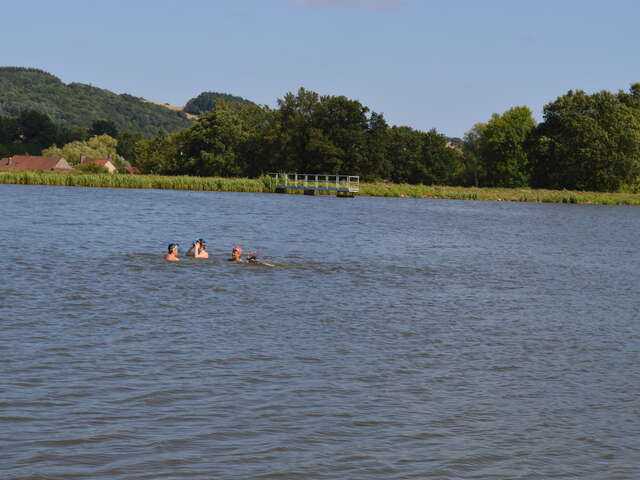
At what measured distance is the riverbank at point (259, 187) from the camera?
89.6 m

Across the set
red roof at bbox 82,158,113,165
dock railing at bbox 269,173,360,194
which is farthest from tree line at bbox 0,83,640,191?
red roof at bbox 82,158,113,165

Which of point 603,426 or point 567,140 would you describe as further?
point 567,140

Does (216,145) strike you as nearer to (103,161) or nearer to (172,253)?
(103,161)

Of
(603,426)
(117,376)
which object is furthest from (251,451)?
(603,426)

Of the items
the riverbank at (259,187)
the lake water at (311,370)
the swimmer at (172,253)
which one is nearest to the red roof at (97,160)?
the riverbank at (259,187)

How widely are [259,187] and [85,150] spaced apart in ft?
317

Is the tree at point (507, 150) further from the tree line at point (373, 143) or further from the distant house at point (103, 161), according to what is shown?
the distant house at point (103, 161)

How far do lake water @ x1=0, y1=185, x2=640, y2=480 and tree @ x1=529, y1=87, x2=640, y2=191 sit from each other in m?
92.9

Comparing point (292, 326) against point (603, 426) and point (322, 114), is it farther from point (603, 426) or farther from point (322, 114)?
point (322, 114)

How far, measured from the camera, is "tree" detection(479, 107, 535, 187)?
136 metres

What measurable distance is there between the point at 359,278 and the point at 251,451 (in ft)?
54.5

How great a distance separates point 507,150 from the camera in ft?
450

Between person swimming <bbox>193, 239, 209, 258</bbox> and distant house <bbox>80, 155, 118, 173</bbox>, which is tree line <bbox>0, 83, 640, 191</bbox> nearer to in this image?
distant house <bbox>80, 155, 118, 173</bbox>

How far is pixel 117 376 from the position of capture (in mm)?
11602
